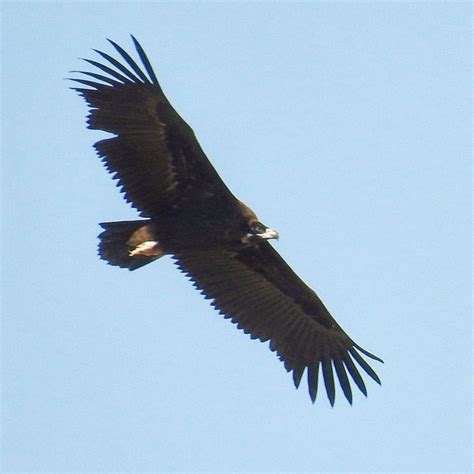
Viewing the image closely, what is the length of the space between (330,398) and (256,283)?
151cm

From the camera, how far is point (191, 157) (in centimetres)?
1619

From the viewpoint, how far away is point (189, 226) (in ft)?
53.5

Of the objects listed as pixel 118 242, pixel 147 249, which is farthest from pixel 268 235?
pixel 118 242

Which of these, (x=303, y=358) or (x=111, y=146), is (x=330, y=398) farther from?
(x=111, y=146)

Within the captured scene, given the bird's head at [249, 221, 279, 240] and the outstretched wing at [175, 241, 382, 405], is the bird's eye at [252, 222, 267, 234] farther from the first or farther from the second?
the outstretched wing at [175, 241, 382, 405]

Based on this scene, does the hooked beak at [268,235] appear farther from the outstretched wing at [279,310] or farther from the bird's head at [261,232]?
the outstretched wing at [279,310]

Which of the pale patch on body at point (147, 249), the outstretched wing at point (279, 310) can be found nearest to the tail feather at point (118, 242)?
the pale patch on body at point (147, 249)

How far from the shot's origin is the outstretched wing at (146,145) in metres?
15.8

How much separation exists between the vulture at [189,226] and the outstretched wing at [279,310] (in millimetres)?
11

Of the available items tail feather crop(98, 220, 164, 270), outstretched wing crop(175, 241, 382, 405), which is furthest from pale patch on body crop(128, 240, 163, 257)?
outstretched wing crop(175, 241, 382, 405)

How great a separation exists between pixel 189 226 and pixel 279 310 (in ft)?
5.92

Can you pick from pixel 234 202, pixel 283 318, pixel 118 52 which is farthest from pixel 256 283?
pixel 118 52

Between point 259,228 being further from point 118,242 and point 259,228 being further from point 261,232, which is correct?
point 118,242

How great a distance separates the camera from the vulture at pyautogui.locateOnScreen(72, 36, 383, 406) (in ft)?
52.1
